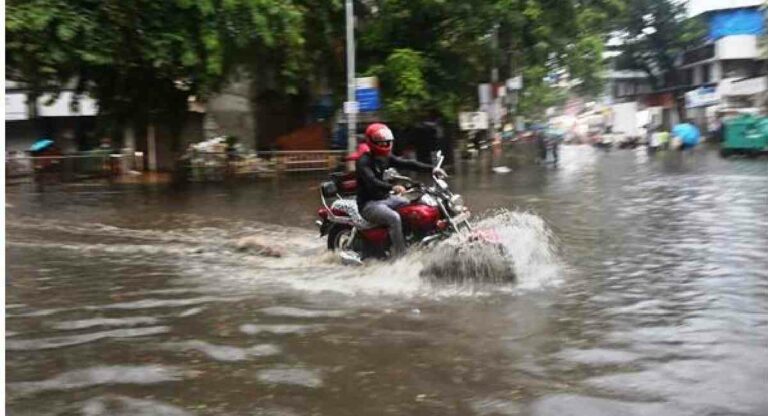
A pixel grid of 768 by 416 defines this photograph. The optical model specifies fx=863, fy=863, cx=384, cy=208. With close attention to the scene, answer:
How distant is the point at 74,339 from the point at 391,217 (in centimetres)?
356

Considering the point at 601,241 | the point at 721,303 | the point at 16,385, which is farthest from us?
the point at 601,241

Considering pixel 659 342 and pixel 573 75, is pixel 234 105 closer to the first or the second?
pixel 573 75

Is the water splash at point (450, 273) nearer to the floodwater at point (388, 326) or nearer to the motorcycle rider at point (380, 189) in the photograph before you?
the floodwater at point (388, 326)

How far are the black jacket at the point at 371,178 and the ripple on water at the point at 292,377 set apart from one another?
3665mm

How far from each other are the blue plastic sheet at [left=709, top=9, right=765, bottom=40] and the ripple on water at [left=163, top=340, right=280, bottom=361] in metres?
51.3

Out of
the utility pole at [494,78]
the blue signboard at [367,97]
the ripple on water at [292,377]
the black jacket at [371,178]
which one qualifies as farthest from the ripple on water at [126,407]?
the utility pole at [494,78]

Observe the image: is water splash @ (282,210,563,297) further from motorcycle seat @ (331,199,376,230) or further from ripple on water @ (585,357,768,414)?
ripple on water @ (585,357,768,414)

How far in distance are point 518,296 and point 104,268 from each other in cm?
492

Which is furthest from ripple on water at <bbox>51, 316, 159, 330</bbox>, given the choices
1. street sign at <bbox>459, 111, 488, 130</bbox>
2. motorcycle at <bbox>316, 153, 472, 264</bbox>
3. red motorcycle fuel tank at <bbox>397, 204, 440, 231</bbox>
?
street sign at <bbox>459, 111, 488, 130</bbox>

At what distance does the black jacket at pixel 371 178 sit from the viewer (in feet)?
29.8

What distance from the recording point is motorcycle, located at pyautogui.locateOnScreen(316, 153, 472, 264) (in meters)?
9.03

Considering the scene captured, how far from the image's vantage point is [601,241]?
11.5 m

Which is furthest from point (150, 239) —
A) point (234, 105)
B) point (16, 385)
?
point (234, 105)

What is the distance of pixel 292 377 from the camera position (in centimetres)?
551
